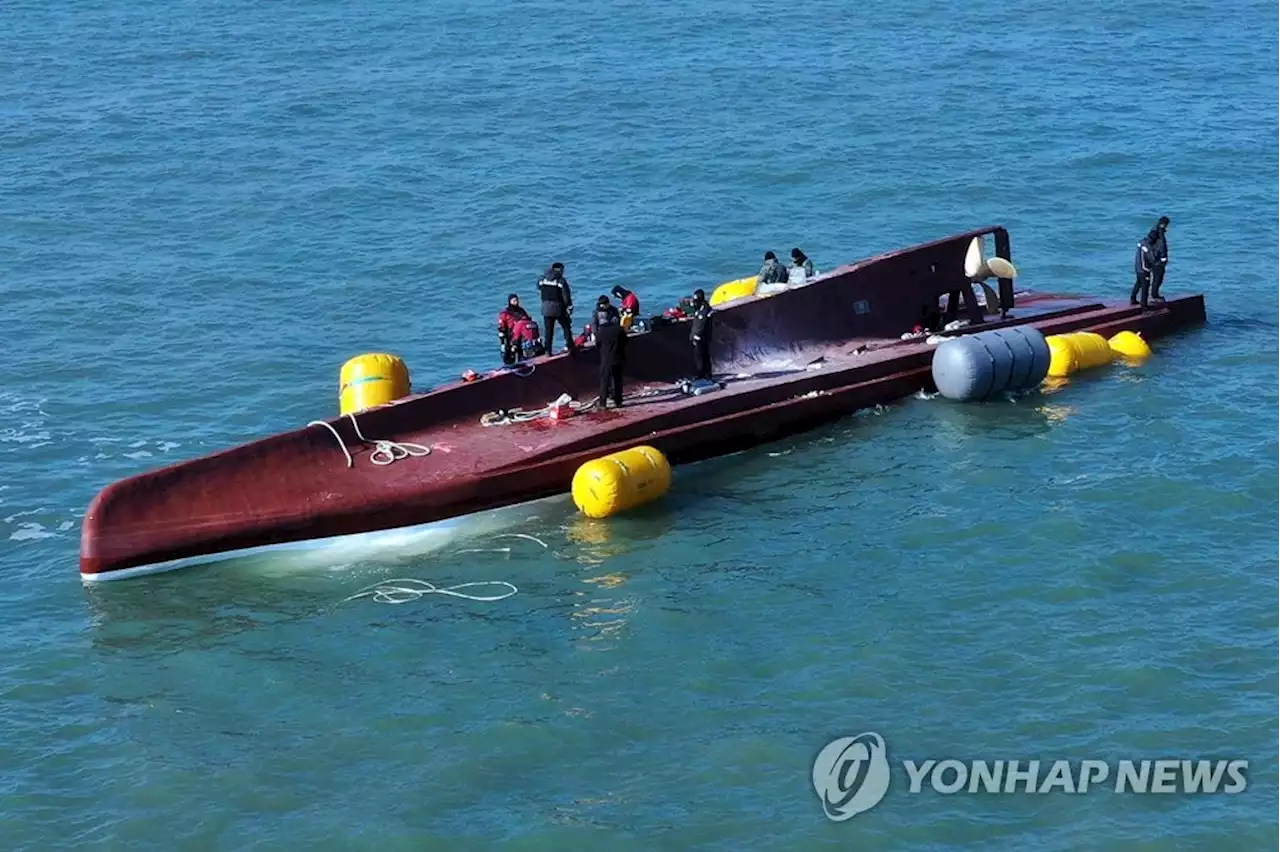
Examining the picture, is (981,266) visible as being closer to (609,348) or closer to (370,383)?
(609,348)

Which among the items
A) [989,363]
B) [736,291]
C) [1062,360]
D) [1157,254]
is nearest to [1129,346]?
[1062,360]

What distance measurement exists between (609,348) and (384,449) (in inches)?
158

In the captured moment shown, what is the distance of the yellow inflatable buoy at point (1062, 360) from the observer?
31.0 metres

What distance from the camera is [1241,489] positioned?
2630 centimetres

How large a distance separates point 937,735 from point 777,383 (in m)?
10.4

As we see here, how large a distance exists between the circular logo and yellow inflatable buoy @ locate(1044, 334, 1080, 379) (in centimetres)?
1302

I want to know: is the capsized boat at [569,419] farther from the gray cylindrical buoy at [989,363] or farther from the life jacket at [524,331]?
the gray cylindrical buoy at [989,363]

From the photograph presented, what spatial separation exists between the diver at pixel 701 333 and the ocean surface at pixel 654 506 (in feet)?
7.15

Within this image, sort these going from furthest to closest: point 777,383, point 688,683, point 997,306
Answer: point 997,306 → point 777,383 → point 688,683

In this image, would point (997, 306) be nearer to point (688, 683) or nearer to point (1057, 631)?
point (1057, 631)

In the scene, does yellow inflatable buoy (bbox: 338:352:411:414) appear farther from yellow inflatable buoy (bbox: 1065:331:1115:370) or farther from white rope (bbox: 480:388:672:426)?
yellow inflatable buoy (bbox: 1065:331:1115:370)

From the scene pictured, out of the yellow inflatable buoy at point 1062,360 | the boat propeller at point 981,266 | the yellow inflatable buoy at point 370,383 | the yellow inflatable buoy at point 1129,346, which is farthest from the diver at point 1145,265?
the yellow inflatable buoy at point 370,383

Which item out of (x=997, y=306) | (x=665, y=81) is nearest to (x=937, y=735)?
(x=997, y=306)

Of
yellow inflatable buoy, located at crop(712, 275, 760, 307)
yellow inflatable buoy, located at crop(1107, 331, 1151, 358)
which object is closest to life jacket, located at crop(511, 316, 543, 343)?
yellow inflatable buoy, located at crop(712, 275, 760, 307)
